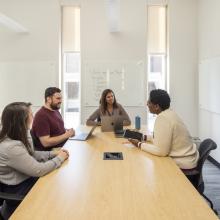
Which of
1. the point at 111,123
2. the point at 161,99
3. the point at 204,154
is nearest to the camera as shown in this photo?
the point at 204,154

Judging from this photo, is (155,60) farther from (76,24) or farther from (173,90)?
(76,24)

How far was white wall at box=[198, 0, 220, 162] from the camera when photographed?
4.49m

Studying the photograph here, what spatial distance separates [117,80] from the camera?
5.47 m

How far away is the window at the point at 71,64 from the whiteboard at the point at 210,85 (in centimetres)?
236

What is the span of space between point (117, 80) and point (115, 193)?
406cm

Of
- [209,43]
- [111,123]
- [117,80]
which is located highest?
[209,43]

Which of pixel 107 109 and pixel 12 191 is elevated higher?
pixel 107 109

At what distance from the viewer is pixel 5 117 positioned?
1905 mm

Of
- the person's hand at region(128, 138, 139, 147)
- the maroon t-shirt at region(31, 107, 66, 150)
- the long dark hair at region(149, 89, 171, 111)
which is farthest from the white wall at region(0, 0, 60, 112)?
the long dark hair at region(149, 89, 171, 111)

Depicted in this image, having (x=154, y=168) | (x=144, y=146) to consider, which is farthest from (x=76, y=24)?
(x=154, y=168)

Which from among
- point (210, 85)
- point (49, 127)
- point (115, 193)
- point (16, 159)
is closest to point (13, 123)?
point (16, 159)

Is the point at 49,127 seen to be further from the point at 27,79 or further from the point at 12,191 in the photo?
the point at 27,79

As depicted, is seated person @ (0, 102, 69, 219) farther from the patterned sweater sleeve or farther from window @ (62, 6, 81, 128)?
window @ (62, 6, 81, 128)

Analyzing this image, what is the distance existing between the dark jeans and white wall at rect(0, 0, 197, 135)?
3.77 meters
